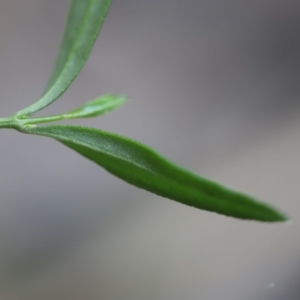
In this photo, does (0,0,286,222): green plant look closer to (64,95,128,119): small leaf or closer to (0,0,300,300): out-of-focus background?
(64,95,128,119): small leaf

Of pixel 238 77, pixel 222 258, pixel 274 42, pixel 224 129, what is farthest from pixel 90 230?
pixel 274 42

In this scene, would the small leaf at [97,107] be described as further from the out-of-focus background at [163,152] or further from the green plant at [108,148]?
the out-of-focus background at [163,152]

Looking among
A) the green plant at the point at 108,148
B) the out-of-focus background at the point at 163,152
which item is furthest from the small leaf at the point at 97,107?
the out-of-focus background at the point at 163,152

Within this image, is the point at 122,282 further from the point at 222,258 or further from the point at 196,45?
the point at 196,45

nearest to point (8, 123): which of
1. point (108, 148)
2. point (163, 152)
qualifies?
point (108, 148)

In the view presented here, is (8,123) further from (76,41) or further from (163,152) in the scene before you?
(163,152)

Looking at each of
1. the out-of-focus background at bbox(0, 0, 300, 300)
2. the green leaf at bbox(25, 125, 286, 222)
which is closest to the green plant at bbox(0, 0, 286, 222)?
the green leaf at bbox(25, 125, 286, 222)
